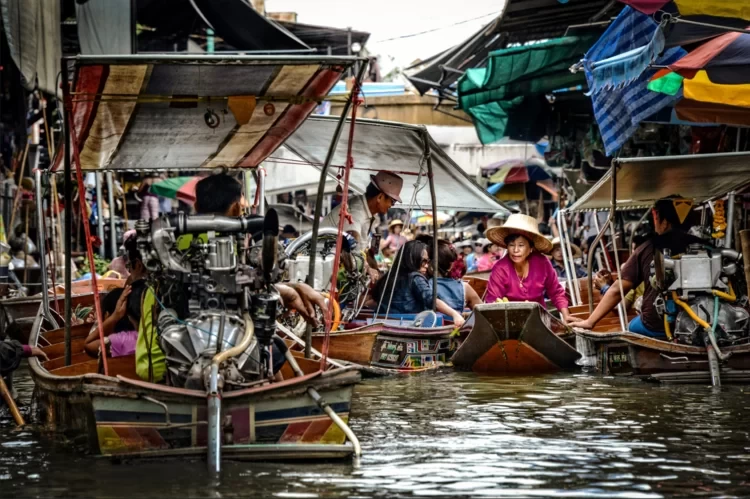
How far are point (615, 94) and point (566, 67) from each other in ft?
10.3

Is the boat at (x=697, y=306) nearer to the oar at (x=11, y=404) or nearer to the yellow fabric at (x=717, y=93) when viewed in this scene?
the yellow fabric at (x=717, y=93)

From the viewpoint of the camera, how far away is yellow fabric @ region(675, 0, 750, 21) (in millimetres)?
8211

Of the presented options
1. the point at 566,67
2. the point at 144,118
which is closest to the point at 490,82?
the point at 566,67

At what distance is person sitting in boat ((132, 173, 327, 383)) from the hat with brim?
12.5 feet

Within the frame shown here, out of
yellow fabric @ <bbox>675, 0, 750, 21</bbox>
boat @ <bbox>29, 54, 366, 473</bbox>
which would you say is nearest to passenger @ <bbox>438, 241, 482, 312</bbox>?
yellow fabric @ <bbox>675, 0, 750, 21</bbox>

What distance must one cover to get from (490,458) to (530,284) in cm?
483

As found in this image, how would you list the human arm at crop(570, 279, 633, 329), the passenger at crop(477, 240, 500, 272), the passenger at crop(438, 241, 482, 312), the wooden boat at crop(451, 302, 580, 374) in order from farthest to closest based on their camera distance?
the passenger at crop(477, 240, 500, 272)
the passenger at crop(438, 241, 482, 312)
the wooden boat at crop(451, 302, 580, 374)
the human arm at crop(570, 279, 633, 329)

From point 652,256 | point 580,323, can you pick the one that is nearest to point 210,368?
point 652,256

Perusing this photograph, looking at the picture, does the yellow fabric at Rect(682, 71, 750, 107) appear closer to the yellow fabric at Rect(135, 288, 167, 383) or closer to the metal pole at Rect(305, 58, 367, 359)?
the metal pole at Rect(305, 58, 367, 359)

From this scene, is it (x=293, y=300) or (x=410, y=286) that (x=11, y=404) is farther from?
(x=410, y=286)

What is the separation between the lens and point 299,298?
6.74m

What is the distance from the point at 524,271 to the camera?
1081cm

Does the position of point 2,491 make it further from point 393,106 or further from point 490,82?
point 393,106

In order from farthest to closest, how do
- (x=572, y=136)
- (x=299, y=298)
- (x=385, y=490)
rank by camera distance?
(x=572, y=136) < (x=299, y=298) < (x=385, y=490)
